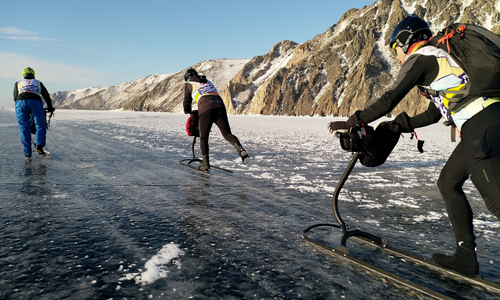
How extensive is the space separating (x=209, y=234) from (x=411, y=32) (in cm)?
229

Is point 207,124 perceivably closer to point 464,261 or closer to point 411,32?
point 411,32

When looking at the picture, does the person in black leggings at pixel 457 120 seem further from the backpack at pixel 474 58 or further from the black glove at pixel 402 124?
the black glove at pixel 402 124

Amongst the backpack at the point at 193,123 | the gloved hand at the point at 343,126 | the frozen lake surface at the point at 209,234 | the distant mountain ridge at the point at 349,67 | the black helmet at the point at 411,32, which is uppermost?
the distant mountain ridge at the point at 349,67

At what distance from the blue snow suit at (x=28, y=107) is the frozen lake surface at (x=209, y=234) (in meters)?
1.47

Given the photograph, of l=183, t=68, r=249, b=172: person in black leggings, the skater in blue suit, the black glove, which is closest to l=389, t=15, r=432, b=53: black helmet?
the black glove

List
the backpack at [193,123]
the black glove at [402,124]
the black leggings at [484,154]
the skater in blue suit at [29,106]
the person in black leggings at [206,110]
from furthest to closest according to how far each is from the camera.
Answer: the skater in blue suit at [29,106] < the backpack at [193,123] < the person in black leggings at [206,110] < the black glove at [402,124] < the black leggings at [484,154]

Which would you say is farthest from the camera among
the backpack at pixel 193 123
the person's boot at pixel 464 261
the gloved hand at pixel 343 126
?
the backpack at pixel 193 123

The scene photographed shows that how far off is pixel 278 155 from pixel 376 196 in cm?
410

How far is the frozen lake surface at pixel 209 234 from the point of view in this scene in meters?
1.91

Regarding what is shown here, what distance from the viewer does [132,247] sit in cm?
242

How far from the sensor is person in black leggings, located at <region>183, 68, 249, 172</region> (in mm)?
5898

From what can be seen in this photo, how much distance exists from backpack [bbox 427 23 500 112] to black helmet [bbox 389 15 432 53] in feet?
0.86

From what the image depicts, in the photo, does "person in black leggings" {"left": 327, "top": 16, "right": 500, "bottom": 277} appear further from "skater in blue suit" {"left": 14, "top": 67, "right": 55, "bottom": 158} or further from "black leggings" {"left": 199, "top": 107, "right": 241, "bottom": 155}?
"skater in blue suit" {"left": 14, "top": 67, "right": 55, "bottom": 158}

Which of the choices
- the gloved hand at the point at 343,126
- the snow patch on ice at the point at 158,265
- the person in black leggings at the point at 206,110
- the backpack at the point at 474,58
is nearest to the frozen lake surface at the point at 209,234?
the snow patch on ice at the point at 158,265
